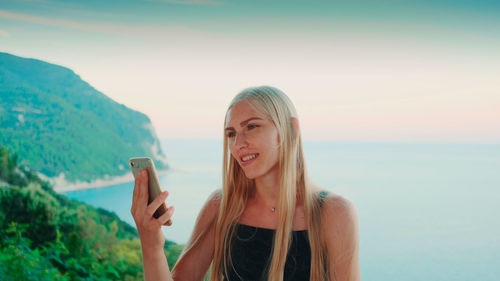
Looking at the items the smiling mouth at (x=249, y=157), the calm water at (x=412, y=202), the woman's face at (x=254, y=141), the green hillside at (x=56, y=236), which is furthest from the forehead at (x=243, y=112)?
the green hillside at (x=56, y=236)

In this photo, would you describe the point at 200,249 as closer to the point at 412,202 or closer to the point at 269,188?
the point at 269,188

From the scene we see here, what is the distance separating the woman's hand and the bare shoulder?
52 centimetres

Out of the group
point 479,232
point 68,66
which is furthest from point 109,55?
point 479,232

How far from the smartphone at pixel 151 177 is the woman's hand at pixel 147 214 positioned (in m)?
0.01

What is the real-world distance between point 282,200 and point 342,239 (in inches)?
9.4

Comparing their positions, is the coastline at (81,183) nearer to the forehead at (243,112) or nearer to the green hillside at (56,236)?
the green hillside at (56,236)

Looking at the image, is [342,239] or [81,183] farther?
[81,183]

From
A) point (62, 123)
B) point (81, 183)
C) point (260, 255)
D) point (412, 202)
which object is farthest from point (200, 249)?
point (62, 123)

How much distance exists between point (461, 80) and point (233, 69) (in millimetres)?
1835

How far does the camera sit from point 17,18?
3.55 m

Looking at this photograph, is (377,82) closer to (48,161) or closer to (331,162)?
(331,162)

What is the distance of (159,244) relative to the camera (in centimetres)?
122

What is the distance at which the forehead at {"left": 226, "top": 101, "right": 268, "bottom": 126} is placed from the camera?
1333 mm

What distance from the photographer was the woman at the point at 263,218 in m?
1.24
